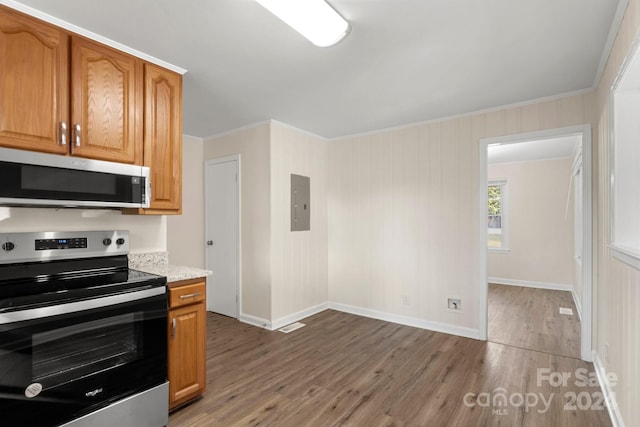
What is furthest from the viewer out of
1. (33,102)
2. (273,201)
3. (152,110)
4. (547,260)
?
(547,260)

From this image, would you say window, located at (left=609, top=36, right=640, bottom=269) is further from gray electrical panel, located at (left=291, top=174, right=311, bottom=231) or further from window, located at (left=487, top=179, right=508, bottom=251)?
window, located at (left=487, top=179, right=508, bottom=251)

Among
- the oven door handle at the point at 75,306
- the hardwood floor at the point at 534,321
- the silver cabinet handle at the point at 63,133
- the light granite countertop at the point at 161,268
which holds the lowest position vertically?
the hardwood floor at the point at 534,321

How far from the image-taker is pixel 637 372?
1.60m

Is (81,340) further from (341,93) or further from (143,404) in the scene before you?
(341,93)

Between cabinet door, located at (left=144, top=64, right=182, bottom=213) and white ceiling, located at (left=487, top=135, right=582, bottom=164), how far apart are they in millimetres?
4193

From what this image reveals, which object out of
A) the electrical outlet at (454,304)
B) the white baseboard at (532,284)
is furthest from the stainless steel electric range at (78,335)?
the white baseboard at (532,284)

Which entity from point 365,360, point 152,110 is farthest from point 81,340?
point 365,360

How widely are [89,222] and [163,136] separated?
0.78 meters

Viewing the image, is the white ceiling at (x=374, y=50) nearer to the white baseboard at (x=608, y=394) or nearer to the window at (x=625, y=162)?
the window at (x=625, y=162)

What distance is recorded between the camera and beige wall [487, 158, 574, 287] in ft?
19.3

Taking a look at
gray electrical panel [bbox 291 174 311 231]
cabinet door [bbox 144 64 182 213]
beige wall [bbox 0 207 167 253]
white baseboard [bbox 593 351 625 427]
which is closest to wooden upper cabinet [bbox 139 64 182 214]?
cabinet door [bbox 144 64 182 213]

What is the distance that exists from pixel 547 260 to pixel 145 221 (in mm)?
6616

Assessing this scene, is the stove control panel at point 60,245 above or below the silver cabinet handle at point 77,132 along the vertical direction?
below

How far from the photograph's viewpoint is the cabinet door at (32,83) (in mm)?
1744
